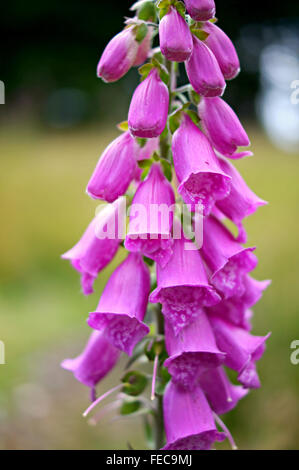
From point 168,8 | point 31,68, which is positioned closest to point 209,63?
point 168,8

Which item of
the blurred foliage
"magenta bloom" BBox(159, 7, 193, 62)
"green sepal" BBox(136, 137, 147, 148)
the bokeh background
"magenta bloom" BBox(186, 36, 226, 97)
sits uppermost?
the blurred foliage

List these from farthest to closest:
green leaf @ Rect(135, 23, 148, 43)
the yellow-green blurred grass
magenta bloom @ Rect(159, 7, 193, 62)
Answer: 1. the yellow-green blurred grass
2. green leaf @ Rect(135, 23, 148, 43)
3. magenta bloom @ Rect(159, 7, 193, 62)

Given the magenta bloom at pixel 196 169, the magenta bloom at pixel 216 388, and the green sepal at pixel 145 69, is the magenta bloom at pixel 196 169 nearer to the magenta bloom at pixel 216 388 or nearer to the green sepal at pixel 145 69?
the green sepal at pixel 145 69

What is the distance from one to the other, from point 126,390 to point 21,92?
381 inches

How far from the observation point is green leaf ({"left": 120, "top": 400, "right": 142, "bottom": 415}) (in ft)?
2.92

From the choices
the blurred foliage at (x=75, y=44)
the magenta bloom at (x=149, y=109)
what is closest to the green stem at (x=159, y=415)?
the magenta bloom at (x=149, y=109)

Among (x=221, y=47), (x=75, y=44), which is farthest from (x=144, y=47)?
(x=75, y=44)

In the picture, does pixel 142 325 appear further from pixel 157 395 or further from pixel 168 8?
pixel 168 8

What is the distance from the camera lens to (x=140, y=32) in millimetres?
842

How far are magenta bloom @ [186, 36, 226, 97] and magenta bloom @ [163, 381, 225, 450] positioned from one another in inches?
18.4

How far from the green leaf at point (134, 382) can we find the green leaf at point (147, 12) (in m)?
0.60

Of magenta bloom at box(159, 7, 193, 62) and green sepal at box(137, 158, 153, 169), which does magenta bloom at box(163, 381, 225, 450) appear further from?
magenta bloom at box(159, 7, 193, 62)

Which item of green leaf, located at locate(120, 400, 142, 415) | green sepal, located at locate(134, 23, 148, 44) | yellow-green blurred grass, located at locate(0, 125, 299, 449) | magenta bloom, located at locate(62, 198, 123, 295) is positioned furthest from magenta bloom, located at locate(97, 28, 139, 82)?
yellow-green blurred grass, located at locate(0, 125, 299, 449)

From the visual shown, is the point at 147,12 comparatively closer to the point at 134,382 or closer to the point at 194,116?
the point at 194,116
